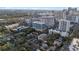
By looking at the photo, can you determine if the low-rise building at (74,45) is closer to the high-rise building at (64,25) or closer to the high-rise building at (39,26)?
the high-rise building at (64,25)

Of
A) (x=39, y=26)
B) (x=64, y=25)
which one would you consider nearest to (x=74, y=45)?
(x=64, y=25)

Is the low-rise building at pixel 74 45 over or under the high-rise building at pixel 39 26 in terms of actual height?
under

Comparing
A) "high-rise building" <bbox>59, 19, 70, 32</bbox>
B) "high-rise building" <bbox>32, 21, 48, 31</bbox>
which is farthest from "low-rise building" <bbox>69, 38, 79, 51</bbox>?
"high-rise building" <bbox>32, 21, 48, 31</bbox>

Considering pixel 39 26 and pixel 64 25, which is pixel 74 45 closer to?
pixel 64 25

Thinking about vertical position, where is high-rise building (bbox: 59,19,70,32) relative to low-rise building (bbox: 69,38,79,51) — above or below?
above

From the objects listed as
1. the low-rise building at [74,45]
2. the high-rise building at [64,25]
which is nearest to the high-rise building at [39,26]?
the high-rise building at [64,25]

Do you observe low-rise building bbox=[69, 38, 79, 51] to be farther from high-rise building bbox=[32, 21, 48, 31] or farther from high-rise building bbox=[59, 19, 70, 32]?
high-rise building bbox=[32, 21, 48, 31]

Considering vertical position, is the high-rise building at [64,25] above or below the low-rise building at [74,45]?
above
